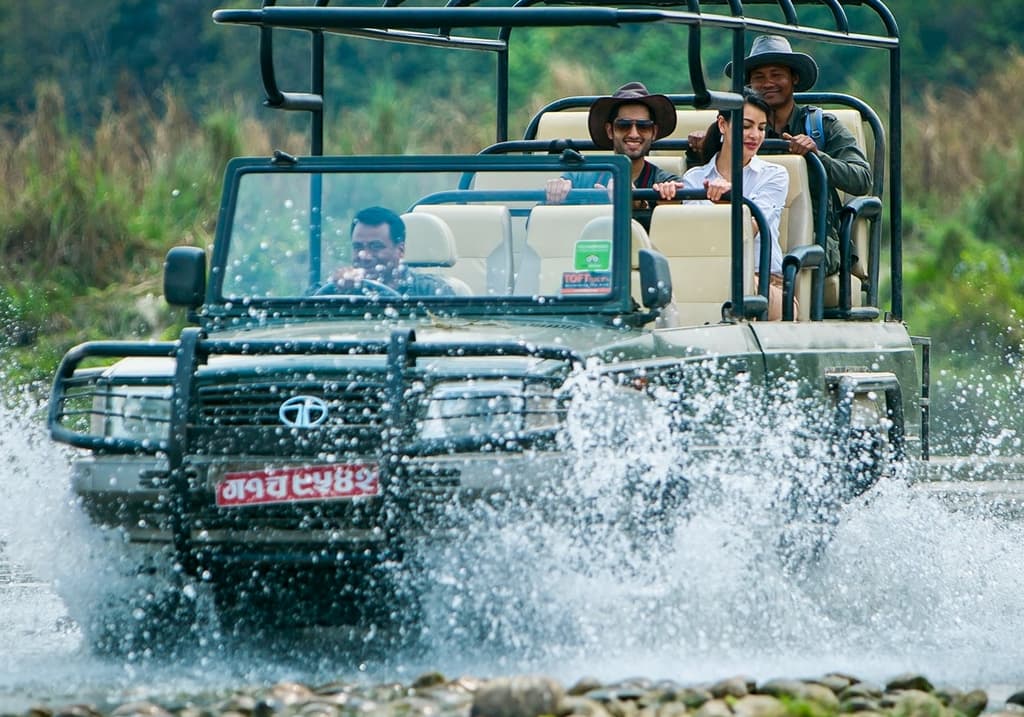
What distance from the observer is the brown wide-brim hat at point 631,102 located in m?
8.92

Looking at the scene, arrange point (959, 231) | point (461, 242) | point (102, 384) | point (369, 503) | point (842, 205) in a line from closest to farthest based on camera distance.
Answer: point (369, 503), point (102, 384), point (461, 242), point (842, 205), point (959, 231)

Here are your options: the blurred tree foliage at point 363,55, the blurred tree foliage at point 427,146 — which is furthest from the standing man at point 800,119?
the blurred tree foliage at point 363,55

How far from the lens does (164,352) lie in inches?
259

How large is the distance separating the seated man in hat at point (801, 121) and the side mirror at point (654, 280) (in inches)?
91.2

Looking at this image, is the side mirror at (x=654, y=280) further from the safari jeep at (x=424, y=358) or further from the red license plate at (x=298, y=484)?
the red license plate at (x=298, y=484)

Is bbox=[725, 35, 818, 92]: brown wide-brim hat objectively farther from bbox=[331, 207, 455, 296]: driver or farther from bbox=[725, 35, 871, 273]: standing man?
bbox=[331, 207, 455, 296]: driver

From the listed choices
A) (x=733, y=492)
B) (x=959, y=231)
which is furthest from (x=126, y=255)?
(x=733, y=492)

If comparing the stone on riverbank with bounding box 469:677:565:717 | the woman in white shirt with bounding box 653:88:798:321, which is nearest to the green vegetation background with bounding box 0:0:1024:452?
the woman in white shirt with bounding box 653:88:798:321

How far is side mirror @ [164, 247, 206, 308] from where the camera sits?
7.60 m

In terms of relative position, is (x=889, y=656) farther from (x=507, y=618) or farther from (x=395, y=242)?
(x=395, y=242)

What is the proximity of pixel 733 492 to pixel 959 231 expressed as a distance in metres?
11.7

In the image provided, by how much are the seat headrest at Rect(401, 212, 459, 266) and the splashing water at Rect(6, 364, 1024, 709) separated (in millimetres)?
1155

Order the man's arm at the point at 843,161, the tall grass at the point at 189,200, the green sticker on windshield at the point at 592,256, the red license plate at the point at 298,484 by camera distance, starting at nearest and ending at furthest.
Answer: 1. the red license plate at the point at 298,484
2. the green sticker on windshield at the point at 592,256
3. the man's arm at the point at 843,161
4. the tall grass at the point at 189,200

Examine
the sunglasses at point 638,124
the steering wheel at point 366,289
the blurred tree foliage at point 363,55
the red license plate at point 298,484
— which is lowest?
the red license plate at point 298,484
